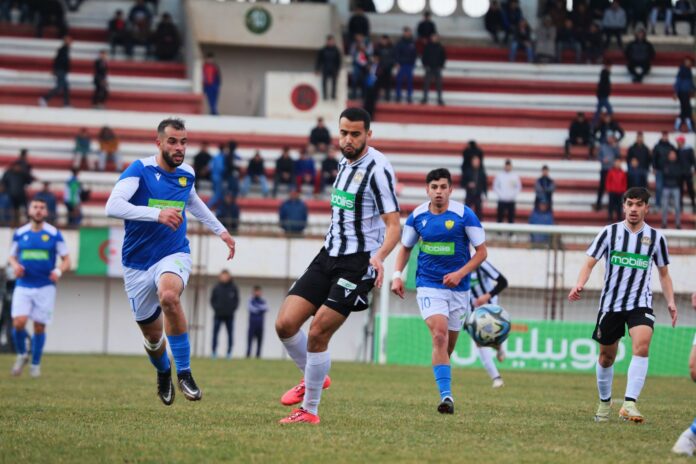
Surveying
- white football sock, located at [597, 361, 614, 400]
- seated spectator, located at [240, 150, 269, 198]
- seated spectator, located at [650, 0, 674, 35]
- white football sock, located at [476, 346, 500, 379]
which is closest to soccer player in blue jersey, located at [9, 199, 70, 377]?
white football sock, located at [476, 346, 500, 379]

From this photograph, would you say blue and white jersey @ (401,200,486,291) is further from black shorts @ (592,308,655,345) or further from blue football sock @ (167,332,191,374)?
blue football sock @ (167,332,191,374)

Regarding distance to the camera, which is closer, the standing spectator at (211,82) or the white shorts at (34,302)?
the white shorts at (34,302)

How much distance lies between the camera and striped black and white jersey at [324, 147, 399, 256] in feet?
32.3

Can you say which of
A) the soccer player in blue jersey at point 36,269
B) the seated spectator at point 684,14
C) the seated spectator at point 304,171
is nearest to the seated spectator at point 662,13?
the seated spectator at point 684,14

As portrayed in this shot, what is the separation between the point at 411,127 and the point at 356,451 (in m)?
29.0

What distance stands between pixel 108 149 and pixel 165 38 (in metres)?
6.30

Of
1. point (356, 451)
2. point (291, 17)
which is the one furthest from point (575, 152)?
point (356, 451)

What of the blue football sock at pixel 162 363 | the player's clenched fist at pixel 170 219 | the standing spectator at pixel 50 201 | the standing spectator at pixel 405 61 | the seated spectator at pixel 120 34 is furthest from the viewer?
the seated spectator at pixel 120 34

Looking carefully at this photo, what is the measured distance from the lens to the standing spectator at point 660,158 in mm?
32719

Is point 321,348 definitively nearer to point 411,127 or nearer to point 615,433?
point 615,433

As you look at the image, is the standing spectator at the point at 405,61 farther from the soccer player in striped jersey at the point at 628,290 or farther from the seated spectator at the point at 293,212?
the soccer player in striped jersey at the point at 628,290

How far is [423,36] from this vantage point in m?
39.1

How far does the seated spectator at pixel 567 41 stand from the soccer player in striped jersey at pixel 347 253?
103ft

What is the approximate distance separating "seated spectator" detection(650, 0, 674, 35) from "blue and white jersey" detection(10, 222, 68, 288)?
28.0 meters
